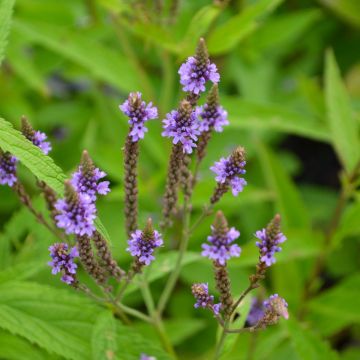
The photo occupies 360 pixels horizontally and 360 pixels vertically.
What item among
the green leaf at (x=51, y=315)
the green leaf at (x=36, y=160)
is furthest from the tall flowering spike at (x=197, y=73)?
the green leaf at (x=51, y=315)

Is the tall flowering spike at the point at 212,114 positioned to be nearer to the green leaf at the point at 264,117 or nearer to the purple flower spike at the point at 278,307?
the purple flower spike at the point at 278,307

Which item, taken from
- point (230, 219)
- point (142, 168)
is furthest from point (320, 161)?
point (142, 168)

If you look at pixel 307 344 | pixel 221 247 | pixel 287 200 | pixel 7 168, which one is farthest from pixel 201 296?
pixel 287 200

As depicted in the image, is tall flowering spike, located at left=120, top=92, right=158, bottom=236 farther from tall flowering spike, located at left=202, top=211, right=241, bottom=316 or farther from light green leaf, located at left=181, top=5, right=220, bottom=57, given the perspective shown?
light green leaf, located at left=181, top=5, right=220, bottom=57

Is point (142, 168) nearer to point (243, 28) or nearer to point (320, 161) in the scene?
point (243, 28)

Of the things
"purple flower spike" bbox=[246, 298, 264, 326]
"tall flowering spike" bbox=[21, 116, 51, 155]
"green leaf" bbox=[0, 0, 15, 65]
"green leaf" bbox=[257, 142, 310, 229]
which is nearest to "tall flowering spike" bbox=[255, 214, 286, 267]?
"tall flowering spike" bbox=[21, 116, 51, 155]

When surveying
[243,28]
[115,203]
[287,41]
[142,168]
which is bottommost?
[115,203]
